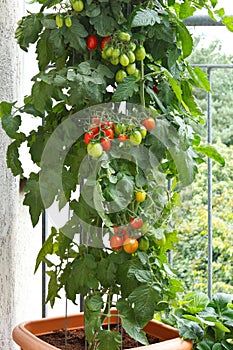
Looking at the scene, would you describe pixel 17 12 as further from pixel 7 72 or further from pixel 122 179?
pixel 122 179

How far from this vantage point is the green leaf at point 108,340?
1454 mm

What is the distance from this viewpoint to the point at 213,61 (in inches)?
324

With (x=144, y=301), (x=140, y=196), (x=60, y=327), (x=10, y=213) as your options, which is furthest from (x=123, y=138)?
(x=60, y=327)

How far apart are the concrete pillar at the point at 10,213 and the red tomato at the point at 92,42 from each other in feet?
0.91

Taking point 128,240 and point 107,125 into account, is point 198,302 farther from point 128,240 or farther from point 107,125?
point 107,125

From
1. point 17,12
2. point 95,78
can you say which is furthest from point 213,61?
point 95,78

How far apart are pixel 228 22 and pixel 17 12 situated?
0.69 metres

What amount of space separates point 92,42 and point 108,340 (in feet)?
2.12

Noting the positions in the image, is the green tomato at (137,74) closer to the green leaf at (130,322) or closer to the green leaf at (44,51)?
the green leaf at (44,51)

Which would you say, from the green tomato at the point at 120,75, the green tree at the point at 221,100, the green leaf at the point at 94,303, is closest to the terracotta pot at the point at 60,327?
the green leaf at the point at 94,303

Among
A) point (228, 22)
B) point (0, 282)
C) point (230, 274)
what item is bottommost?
point (230, 274)

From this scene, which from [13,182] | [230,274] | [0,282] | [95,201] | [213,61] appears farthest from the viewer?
[213,61]

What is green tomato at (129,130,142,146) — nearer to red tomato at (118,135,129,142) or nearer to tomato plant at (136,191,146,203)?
red tomato at (118,135,129,142)

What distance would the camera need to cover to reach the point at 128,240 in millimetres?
1475
